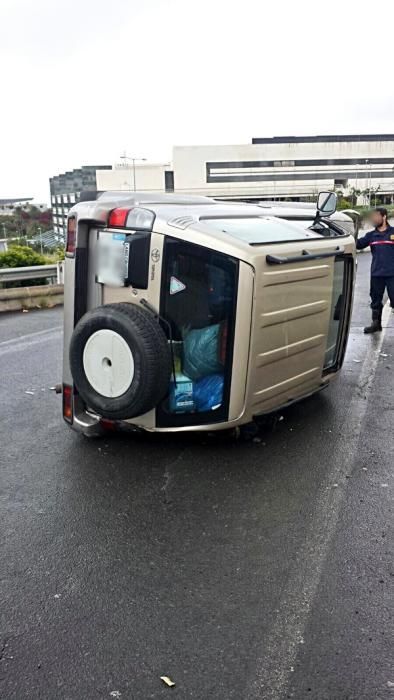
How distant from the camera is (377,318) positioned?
8961 millimetres

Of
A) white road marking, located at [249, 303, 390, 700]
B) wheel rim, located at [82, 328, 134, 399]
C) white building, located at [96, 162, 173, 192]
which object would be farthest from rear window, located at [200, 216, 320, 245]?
white building, located at [96, 162, 173, 192]

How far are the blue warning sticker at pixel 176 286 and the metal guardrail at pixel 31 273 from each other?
8.68 metres

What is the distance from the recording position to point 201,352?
4242 mm

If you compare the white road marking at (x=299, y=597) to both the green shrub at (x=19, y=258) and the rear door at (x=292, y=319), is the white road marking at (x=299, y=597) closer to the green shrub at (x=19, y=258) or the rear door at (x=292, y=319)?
the rear door at (x=292, y=319)

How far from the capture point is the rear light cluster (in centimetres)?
407

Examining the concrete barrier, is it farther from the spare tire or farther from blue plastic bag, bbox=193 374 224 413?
blue plastic bag, bbox=193 374 224 413

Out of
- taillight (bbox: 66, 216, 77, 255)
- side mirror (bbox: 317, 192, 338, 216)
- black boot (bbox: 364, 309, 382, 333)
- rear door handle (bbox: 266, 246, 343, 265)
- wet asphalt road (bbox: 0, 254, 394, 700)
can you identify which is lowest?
wet asphalt road (bbox: 0, 254, 394, 700)

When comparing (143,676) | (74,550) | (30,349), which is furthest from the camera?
(30,349)

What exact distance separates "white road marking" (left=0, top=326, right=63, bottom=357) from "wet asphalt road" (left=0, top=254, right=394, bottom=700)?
3.13m

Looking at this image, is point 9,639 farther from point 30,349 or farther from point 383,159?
point 383,159

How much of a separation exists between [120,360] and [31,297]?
8499 millimetres

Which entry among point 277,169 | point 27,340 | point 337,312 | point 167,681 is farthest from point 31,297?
point 277,169

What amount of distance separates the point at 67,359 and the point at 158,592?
2139 mm

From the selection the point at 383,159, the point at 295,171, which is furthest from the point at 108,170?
the point at 383,159
